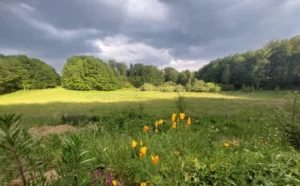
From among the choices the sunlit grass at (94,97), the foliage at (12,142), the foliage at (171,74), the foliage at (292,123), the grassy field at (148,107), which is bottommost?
the sunlit grass at (94,97)

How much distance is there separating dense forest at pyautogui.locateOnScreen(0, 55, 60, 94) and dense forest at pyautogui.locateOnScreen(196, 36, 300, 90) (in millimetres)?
59347

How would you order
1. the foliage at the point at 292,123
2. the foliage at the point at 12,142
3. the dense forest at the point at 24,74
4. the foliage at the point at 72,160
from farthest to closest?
the dense forest at the point at 24,74 < the foliage at the point at 292,123 < the foliage at the point at 72,160 < the foliage at the point at 12,142

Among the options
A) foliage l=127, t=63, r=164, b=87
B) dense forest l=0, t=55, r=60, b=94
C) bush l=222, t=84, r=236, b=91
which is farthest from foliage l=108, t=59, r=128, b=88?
bush l=222, t=84, r=236, b=91

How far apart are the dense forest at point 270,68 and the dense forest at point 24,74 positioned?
59.3 m

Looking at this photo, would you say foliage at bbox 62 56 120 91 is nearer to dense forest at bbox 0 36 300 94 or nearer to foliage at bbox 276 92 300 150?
dense forest at bbox 0 36 300 94

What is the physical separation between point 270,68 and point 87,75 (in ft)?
207

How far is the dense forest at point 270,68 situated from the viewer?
54812mm

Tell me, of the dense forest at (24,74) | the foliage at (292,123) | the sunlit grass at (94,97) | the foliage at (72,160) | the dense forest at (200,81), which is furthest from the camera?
the dense forest at (200,81)

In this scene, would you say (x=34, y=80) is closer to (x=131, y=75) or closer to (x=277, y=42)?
(x=131, y=75)

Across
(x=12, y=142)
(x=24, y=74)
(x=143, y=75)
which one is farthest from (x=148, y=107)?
(x=143, y=75)

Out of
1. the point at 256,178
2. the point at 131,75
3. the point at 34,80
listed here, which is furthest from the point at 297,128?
the point at 131,75

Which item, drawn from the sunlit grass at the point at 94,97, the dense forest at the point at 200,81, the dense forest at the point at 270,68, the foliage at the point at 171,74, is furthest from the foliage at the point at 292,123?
the foliage at the point at 171,74

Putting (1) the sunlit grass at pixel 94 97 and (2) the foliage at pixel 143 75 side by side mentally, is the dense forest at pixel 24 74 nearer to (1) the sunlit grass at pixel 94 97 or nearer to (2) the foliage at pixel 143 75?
(1) the sunlit grass at pixel 94 97

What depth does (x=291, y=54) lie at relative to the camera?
55.2 metres
